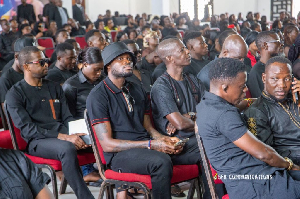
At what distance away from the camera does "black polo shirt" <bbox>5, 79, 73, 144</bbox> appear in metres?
3.41

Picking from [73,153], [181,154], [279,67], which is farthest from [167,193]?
[279,67]

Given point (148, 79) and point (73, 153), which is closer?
point (73, 153)

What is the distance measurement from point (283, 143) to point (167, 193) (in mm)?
791

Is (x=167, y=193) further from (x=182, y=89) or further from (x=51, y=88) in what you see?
(x=51, y=88)

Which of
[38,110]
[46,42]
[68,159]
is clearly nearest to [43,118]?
[38,110]

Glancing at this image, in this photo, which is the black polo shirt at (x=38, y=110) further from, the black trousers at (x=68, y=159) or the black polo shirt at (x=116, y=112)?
the black polo shirt at (x=116, y=112)

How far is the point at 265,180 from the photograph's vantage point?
91.4 inches

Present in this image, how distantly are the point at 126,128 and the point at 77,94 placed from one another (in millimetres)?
1140

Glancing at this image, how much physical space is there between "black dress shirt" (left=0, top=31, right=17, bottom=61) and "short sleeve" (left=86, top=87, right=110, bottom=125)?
5.93 metres

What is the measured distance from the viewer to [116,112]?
3045 millimetres

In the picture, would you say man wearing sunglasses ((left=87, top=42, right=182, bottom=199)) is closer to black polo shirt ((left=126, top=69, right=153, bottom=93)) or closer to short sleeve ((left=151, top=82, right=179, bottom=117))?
short sleeve ((left=151, top=82, right=179, bottom=117))

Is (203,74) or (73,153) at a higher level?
(203,74)

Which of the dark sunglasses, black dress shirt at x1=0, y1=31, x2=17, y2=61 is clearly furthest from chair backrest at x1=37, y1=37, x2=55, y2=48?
the dark sunglasses

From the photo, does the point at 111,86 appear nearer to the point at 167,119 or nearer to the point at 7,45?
the point at 167,119
